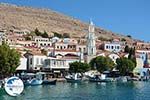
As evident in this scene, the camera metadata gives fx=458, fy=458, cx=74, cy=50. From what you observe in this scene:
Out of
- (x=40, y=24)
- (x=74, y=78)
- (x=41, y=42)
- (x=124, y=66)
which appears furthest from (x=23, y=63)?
(x=40, y=24)

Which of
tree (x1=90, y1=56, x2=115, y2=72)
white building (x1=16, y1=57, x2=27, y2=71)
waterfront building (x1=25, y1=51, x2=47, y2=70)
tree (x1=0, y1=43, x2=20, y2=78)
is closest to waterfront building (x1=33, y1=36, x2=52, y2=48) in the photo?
waterfront building (x1=25, y1=51, x2=47, y2=70)

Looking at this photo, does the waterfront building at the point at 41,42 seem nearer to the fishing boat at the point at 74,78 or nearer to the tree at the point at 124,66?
the tree at the point at 124,66

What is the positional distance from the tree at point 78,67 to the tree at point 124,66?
8.08 metres

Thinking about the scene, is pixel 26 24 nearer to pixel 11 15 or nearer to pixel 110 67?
pixel 11 15

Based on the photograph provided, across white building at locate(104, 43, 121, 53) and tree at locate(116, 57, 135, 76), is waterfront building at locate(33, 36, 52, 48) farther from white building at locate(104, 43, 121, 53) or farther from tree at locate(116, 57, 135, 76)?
tree at locate(116, 57, 135, 76)

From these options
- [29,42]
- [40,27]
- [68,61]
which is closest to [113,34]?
[40,27]

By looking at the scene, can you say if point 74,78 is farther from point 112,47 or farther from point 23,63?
point 112,47

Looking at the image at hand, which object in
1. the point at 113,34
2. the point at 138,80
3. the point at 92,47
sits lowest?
the point at 138,80

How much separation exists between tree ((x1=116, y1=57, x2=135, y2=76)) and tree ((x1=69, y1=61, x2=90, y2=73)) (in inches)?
318

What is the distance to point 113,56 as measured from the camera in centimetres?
10075

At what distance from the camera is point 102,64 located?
288ft

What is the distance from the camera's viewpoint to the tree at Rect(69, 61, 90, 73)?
3337 inches

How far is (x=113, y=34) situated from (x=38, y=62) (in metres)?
105

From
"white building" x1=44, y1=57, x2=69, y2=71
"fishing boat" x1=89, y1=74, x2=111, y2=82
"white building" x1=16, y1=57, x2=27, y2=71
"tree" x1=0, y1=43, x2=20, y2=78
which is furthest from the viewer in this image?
"white building" x1=44, y1=57, x2=69, y2=71
